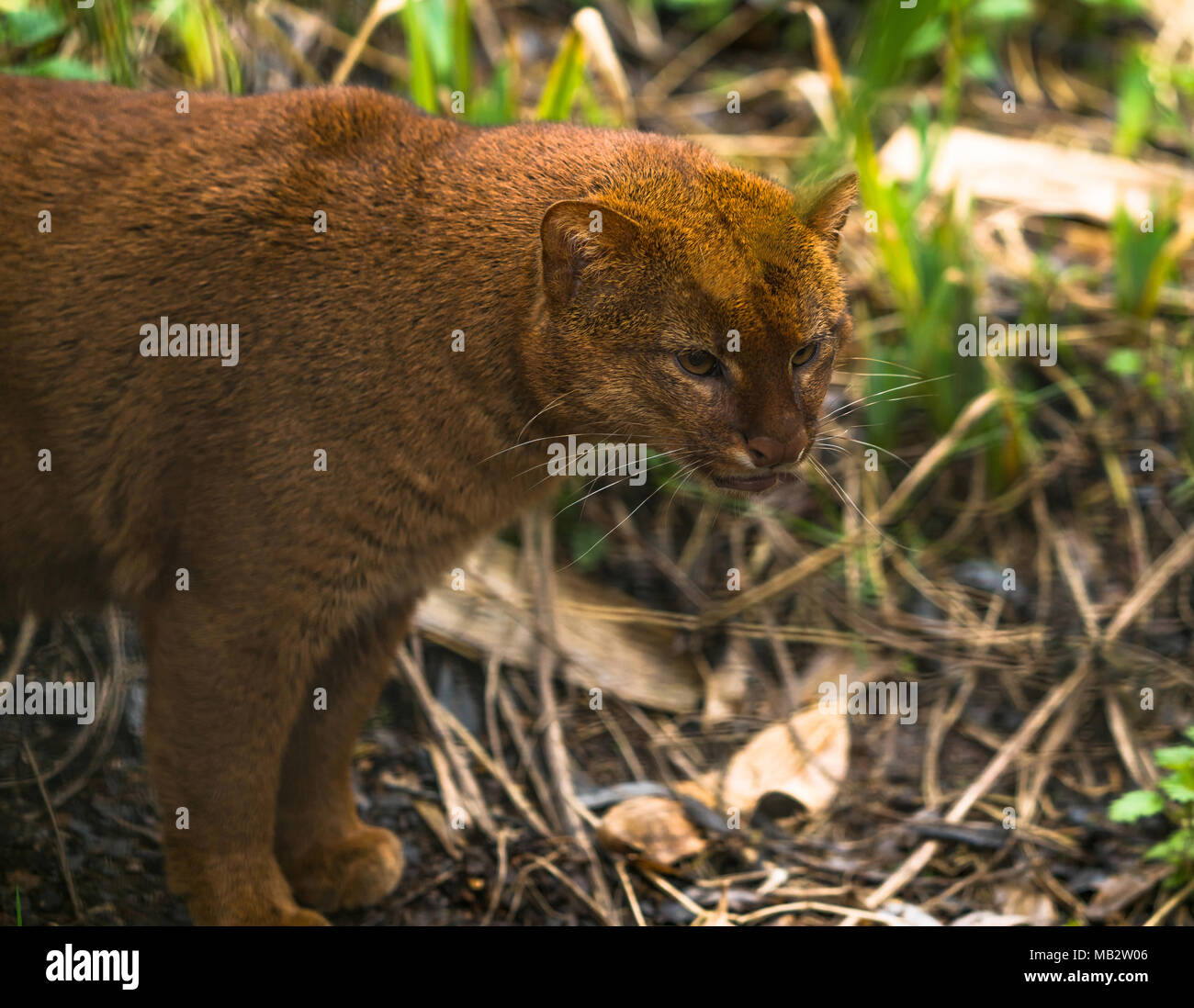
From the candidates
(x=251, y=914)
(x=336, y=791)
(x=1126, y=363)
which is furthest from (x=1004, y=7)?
(x=251, y=914)

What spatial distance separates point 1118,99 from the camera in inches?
255

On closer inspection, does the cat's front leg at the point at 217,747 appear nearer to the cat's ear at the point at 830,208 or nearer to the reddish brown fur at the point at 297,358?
the reddish brown fur at the point at 297,358

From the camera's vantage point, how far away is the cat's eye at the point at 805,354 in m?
3.04

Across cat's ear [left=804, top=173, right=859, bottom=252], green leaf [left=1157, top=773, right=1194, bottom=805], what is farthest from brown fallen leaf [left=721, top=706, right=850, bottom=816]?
cat's ear [left=804, top=173, right=859, bottom=252]

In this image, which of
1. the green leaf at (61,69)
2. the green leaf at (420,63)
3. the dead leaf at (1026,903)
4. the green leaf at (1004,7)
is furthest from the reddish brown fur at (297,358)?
the green leaf at (1004,7)

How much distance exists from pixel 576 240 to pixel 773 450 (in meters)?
0.63

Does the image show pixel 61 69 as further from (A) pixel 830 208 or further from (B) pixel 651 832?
(B) pixel 651 832

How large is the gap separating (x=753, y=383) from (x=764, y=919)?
1.65 meters

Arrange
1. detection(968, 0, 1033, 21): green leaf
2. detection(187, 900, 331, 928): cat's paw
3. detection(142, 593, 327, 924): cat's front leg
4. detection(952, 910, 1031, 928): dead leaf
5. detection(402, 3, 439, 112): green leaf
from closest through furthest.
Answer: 1. detection(142, 593, 327, 924): cat's front leg
2. detection(187, 900, 331, 928): cat's paw
3. detection(952, 910, 1031, 928): dead leaf
4. detection(402, 3, 439, 112): green leaf
5. detection(968, 0, 1033, 21): green leaf

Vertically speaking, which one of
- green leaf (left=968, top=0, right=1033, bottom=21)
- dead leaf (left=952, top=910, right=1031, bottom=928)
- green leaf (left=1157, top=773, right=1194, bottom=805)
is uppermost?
green leaf (left=968, top=0, right=1033, bottom=21)

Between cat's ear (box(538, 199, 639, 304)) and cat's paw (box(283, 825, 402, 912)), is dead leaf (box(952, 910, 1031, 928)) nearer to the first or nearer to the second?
cat's paw (box(283, 825, 402, 912))

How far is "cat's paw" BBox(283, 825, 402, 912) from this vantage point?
3.70 metres

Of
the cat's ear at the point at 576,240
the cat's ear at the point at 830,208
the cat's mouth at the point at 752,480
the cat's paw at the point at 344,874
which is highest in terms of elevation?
the cat's ear at the point at 830,208

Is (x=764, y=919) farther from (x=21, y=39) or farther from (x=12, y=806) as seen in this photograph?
(x=21, y=39)
